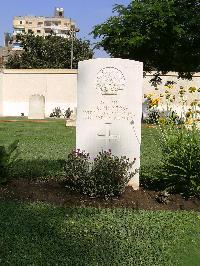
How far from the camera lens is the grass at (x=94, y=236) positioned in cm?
411

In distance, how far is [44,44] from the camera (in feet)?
178

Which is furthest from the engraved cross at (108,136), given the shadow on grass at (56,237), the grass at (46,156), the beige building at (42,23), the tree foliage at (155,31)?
the beige building at (42,23)

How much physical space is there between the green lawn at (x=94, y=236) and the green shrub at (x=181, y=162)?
2.21 ft

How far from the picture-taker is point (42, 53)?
54.5 m

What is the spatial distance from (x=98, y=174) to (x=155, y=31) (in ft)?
52.4

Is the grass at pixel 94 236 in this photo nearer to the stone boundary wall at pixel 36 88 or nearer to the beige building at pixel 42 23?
the stone boundary wall at pixel 36 88

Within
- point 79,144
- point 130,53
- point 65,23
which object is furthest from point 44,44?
point 65,23

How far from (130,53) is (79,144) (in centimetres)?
1651

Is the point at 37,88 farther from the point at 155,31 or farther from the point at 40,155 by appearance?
the point at 40,155

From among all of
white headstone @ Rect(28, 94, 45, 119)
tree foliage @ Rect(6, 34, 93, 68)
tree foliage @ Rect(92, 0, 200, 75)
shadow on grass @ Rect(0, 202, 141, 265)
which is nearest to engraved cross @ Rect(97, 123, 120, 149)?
shadow on grass @ Rect(0, 202, 141, 265)

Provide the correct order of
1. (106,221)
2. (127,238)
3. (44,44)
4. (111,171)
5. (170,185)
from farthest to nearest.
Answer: (44,44), (170,185), (111,171), (106,221), (127,238)

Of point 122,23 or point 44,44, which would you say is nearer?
point 122,23

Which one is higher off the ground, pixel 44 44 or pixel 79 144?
pixel 44 44

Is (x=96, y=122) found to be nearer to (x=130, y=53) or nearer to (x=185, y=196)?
(x=185, y=196)
